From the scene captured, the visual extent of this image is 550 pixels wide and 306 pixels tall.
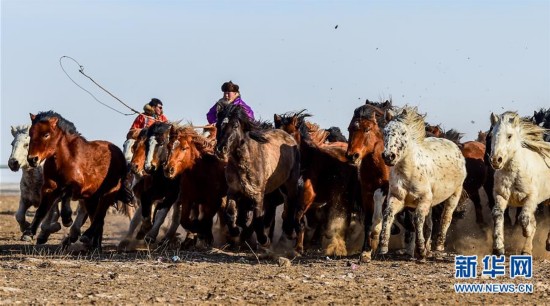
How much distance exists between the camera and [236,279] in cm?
1123

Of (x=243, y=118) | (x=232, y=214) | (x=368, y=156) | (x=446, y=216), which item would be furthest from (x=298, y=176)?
(x=446, y=216)

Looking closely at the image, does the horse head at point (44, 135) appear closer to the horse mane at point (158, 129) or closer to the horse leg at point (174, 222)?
the horse mane at point (158, 129)

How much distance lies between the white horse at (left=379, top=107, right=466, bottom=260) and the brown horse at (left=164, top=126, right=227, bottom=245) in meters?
3.17

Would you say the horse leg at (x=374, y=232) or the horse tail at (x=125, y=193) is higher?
the horse tail at (x=125, y=193)

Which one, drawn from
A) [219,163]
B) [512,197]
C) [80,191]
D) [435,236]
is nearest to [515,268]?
[512,197]

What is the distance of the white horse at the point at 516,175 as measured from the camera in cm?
1295

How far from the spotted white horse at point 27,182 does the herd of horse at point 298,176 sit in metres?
0.03

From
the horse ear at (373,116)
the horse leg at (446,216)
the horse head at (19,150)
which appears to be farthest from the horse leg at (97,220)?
the horse leg at (446,216)

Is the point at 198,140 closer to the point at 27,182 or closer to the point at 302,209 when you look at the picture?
the point at 302,209

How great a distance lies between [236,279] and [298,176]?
3.81 metres

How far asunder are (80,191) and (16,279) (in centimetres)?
383

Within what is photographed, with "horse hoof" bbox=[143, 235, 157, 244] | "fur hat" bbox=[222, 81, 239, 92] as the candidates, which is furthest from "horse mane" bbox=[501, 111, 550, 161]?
"horse hoof" bbox=[143, 235, 157, 244]

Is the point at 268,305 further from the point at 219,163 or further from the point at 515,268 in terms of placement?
the point at 219,163

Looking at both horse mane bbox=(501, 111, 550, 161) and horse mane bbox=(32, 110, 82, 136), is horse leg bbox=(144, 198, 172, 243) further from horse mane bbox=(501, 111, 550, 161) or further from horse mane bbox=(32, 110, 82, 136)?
horse mane bbox=(501, 111, 550, 161)
